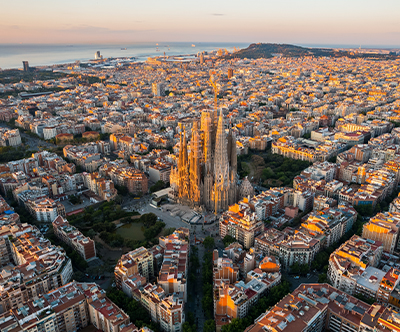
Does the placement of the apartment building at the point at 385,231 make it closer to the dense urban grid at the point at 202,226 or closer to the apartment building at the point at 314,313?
the dense urban grid at the point at 202,226

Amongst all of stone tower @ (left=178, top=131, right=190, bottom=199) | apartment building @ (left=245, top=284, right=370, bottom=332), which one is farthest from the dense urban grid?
stone tower @ (left=178, top=131, right=190, bottom=199)

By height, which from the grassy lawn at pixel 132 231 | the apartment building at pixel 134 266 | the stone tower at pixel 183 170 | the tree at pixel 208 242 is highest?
the stone tower at pixel 183 170

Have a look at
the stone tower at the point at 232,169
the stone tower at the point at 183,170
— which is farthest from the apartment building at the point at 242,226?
the stone tower at the point at 183,170

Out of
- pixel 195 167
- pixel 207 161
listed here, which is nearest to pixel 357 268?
pixel 207 161

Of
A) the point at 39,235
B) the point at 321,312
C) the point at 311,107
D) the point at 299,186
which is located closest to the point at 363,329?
the point at 321,312

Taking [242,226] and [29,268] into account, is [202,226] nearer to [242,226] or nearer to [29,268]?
[242,226]

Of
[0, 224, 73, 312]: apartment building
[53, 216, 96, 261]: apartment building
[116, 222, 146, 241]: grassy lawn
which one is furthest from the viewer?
[116, 222, 146, 241]: grassy lawn

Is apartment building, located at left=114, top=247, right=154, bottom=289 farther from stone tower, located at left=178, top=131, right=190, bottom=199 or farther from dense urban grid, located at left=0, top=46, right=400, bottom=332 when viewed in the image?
stone tower, located at left=178, top=131, right=190, bottom=199

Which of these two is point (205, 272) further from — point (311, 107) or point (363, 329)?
point (311, 107)
